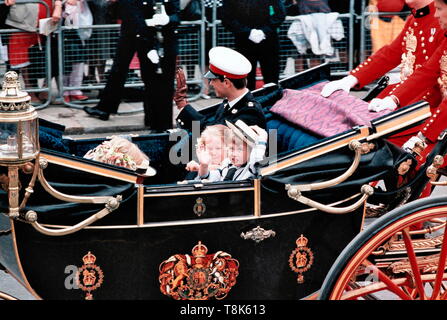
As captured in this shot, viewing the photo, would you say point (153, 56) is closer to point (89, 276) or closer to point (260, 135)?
point (260, 135)

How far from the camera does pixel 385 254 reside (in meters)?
4.34

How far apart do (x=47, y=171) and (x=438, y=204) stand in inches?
61.4

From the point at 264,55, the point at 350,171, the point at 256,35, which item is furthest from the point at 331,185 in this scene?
the point at 264,55

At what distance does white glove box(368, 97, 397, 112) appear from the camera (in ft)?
15.2

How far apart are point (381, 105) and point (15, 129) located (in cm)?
187

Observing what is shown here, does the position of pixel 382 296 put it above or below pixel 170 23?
below

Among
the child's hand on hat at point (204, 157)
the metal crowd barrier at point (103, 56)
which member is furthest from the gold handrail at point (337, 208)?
the metal crowd barrier at point (103, 56)

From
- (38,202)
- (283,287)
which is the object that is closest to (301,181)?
(283,287)

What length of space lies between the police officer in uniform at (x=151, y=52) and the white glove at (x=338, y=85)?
126 inches

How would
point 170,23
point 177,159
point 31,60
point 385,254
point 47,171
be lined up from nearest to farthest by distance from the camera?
1. point 47,171
2. point 385,254
3. point 177,159
4. point 170,23
5. point 31,60

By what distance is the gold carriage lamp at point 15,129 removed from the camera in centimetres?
351

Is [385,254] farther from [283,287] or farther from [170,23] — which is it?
[170,23]

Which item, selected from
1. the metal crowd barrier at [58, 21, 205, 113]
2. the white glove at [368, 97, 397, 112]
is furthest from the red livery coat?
the metal crowd barrier at [58, 21, 205, 113]

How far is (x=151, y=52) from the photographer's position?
26.8ft
